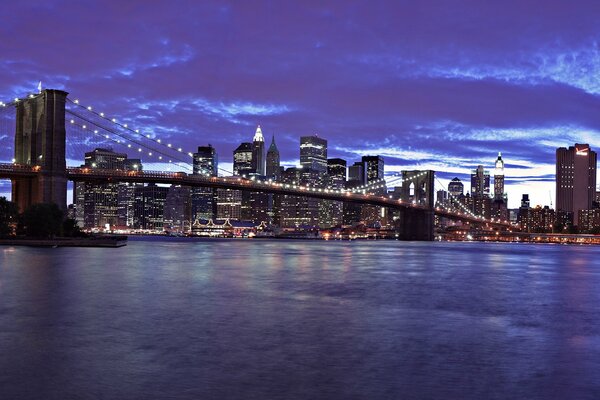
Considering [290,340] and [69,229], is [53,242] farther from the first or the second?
[290,340]

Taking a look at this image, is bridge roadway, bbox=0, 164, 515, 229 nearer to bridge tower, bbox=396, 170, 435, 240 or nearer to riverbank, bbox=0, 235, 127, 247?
riverbank, bbox=0, 235, 127, 247

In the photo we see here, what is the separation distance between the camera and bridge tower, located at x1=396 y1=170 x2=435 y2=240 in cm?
10281

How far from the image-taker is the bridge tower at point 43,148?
57688 millimetres

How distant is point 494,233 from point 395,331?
14203 cm

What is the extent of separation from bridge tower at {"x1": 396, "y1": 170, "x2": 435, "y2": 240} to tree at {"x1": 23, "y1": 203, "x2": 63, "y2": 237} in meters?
62.7

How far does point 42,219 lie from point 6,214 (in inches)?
193

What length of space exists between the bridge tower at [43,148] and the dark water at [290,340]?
32535 millimetres

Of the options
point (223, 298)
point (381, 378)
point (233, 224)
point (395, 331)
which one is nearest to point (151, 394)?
point (381, 378)

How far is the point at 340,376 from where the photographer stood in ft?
33.9

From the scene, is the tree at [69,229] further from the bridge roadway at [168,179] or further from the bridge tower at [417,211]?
the bridge tower at [417,211]

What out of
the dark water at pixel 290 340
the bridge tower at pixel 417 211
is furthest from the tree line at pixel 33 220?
the bridge tower at pixel 417 211

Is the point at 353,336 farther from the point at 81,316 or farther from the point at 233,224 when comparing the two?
the point at 233,224

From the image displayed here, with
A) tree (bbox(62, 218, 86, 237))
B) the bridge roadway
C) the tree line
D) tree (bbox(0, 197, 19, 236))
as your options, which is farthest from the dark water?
tree (bbox(62, 218, 86, 237))

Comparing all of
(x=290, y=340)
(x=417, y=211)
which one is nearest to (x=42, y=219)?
(x=290, y=340)
